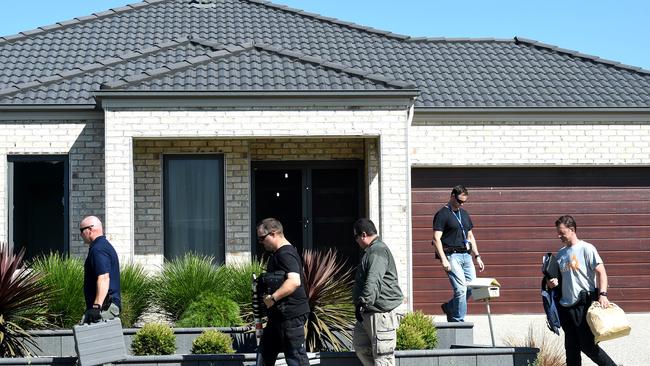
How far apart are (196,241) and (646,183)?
7.72 m

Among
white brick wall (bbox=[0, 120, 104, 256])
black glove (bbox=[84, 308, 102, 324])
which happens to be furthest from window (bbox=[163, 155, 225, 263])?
black glove (bbox=[84, 308, 102, 324])

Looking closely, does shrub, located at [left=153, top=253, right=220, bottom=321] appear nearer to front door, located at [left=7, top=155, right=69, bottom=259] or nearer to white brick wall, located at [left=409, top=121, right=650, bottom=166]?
front door, located at [left=7, top=155, right=69, bottom=259]

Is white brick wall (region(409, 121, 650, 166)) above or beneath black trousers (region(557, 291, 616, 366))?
above

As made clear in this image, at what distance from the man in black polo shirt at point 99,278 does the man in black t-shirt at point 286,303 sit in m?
1.57

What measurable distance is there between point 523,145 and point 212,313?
7560 mm

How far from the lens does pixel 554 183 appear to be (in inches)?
752

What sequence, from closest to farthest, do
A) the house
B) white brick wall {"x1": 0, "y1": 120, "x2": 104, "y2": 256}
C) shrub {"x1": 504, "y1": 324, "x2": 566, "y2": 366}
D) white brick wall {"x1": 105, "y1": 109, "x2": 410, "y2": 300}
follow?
1. shrub {"x1": 504, "y1": 324, "x2": 566, "y2": 366}
2. white brick wall {"x1": 105, "y1": 109, "x2": 410, "y2": 300}
3. the house
4. white brick wall {"x1": 0, "y1": 120, "x2": 104, "y2": 256}

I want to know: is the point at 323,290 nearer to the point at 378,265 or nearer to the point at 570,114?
the point at 378,265

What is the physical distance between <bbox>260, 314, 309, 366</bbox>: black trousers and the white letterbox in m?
3.04

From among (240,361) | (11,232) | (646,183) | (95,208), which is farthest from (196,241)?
(646,183)

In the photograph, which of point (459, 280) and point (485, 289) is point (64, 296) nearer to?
point (459, 280)

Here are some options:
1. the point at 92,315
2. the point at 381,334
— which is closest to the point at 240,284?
the point at 92,315

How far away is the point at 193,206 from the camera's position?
17.9 metres

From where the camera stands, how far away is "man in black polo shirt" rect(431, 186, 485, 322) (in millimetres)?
13930
